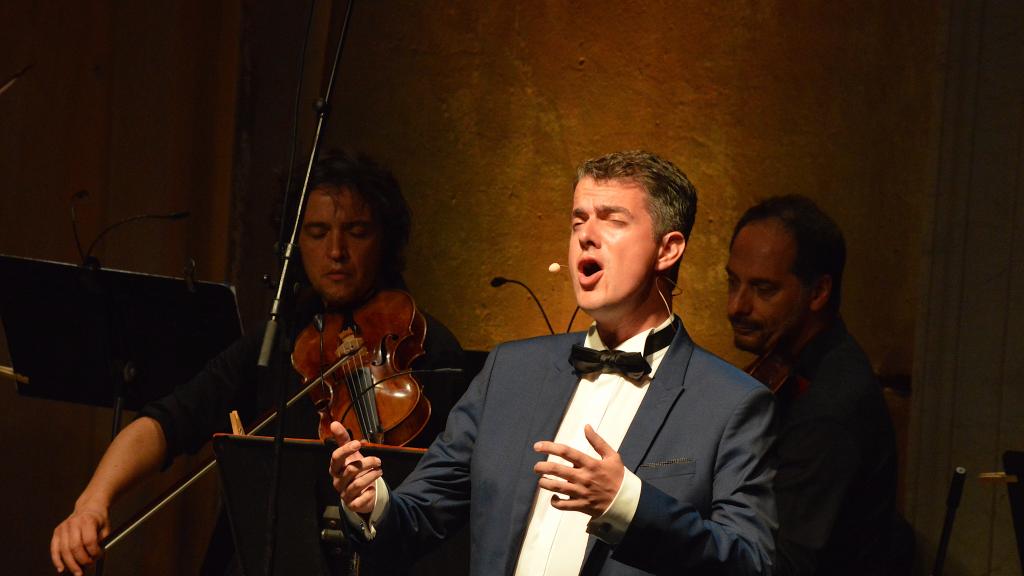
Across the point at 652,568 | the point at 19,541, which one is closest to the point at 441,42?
the point at 19,541

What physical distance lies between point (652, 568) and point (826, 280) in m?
1.64

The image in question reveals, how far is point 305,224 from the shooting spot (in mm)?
3605

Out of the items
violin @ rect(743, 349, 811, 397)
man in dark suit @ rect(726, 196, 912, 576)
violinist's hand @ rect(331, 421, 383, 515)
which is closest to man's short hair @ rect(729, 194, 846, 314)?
man in dark suit @ rect(726, 196, 912, 576)

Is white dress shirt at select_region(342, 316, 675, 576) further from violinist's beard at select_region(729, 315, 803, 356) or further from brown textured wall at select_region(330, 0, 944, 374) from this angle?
brown textured wall at select_region(330, 0, 944, 374)

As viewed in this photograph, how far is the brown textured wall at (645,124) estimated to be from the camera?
418 cm

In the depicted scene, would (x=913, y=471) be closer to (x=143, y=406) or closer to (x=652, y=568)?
(x=652, y=568)

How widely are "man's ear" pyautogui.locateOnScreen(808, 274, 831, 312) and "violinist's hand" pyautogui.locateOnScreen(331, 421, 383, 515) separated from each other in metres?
1.68

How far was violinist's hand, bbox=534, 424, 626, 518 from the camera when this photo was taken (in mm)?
1923

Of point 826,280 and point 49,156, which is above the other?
point 49,156

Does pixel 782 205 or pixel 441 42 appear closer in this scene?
pixel 782 205

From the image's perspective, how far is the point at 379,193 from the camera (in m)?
3.68

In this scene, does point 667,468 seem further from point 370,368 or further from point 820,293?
point 820,293

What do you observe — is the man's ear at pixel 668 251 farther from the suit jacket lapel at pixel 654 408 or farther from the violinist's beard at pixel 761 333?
the violinist's beard at pixel 761 333

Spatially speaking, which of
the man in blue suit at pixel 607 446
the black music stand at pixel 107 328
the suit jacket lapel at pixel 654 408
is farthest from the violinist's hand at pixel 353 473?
the black music stand at pixel 107 328
